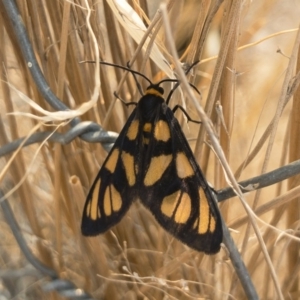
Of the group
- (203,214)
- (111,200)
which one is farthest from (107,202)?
(203,214)

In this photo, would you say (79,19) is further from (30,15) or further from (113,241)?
(113,241)

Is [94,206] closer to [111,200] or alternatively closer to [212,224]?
[111,200]

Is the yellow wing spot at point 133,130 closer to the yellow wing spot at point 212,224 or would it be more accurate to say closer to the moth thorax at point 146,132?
the moth thorax at point 146,132

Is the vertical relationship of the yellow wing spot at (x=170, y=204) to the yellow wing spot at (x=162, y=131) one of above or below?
below

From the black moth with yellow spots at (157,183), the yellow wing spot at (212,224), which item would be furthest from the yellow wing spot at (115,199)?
the yellow wing spot at (212,224)

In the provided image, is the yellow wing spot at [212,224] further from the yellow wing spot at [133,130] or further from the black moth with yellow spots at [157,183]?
the yellow wing spot at [133,130]

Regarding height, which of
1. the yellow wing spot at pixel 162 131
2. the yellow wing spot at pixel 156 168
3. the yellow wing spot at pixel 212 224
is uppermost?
the yellow wing spot at pixel 162 131

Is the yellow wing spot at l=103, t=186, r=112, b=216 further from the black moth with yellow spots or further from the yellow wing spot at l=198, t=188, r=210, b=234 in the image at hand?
the yellow wing spot at l=198, t=188, r=210, b=234

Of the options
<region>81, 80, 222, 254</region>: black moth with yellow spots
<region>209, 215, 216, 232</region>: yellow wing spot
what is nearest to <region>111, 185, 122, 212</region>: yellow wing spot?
<region>81, 80, 222, 254</region>: black moth with yellow spots
